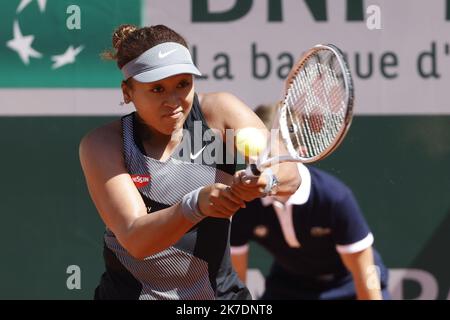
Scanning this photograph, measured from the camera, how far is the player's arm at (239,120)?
2.36 metres

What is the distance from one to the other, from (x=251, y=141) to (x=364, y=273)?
147 cm

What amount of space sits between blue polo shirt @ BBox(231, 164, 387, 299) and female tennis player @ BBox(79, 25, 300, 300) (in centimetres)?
108

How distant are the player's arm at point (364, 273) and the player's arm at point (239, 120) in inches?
52.7

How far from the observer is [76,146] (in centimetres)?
384

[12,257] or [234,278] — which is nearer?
[234,278]

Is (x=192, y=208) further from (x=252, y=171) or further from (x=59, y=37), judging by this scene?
(x=59, y=37)

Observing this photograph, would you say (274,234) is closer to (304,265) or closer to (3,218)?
(304,265)

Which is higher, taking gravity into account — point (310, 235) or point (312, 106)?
point (312, 106)

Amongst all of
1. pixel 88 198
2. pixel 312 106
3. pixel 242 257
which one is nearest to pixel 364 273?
pixel 242 257

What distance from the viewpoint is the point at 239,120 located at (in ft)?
8.01

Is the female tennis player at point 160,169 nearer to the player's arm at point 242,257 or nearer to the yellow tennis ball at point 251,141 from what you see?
the yellow tennis ball at point 251,141

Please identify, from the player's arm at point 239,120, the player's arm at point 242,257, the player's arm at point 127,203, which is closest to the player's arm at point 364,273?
the player's arm at point 242,257

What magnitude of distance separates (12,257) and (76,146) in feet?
1.74
